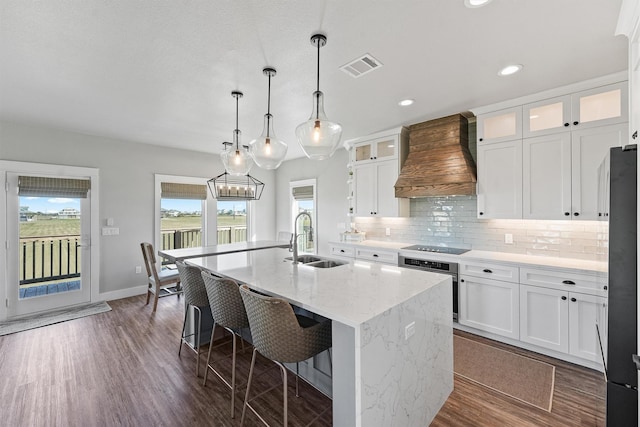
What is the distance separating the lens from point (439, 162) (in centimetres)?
358

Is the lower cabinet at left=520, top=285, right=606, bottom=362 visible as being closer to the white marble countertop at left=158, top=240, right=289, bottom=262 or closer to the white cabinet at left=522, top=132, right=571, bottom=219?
the white cabinet at left=522, top=132, right=571, bottom=219

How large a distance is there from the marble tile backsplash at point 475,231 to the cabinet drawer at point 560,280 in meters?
0.28

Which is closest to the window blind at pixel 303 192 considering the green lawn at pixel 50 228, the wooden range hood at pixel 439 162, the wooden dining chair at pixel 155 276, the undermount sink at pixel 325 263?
the wooden range hood at pixel 439 162

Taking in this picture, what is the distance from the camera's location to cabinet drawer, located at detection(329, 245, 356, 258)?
174 inches

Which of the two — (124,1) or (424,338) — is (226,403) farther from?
(124,1)

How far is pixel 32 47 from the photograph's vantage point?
2033mm

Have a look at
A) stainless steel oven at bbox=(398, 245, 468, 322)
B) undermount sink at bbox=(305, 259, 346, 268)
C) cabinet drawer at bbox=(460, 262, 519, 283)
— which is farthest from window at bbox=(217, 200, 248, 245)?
cabinet drawer at bbox=(460, 262, 519, 283)

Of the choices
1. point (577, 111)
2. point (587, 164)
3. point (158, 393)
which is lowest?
point (158, 393)

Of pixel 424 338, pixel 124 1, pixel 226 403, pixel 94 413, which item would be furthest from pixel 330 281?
pixel 124 1

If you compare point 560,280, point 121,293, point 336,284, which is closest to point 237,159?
point 336,284

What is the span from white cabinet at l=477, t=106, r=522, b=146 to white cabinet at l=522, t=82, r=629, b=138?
0.21 ft

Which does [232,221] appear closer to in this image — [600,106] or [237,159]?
[237,159]

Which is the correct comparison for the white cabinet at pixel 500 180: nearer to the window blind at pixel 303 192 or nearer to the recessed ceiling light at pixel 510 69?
the recessed ceiling light at pixel 510 69

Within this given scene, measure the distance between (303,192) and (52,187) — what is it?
161 inches
